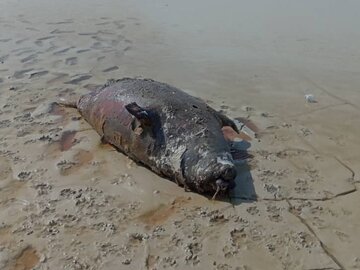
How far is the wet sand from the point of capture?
3287 millimetres

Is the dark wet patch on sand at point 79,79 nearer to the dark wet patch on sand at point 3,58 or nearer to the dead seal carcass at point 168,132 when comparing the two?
the dark wet patch on sand at point 3,58

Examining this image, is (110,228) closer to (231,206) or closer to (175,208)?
(175,208)

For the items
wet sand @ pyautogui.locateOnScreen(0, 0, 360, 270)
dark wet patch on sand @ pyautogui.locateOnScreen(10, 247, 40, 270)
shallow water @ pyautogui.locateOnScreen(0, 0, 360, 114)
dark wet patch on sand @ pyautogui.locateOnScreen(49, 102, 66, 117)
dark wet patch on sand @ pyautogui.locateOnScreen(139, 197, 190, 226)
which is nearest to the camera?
dark wet patch on sand @ pyautogui.locateOnScreen(10, 247, 40, 270)

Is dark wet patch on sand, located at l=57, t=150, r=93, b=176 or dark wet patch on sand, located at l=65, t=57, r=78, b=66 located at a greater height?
dark wet patch on sand, located at l=57, t=150, r=93, b=176

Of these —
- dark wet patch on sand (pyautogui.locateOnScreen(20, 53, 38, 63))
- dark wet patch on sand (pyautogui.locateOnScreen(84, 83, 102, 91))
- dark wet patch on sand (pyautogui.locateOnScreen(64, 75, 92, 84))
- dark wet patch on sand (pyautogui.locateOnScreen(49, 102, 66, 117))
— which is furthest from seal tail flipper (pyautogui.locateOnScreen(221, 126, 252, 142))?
dark wet patch on sand (pyautogui.locateOnScreen(20, 53, 38, 63))

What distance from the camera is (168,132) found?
4.30m

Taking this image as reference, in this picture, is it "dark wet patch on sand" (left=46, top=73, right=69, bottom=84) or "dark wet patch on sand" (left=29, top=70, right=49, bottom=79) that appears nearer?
"dark wet patch on sand" (left=46, top=73, right=69, bottom=84)

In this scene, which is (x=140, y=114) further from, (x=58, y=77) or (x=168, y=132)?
(x=58, y=77)

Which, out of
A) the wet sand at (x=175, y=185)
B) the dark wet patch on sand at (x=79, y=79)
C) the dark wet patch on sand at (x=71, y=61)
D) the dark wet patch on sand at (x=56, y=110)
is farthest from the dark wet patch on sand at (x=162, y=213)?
the dark wet patch on sand at (x=71, y=61)

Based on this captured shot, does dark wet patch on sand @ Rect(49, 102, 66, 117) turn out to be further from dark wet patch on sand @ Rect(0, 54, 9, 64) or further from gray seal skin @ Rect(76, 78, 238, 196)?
dark wet patch on sand @ Rect(0, 54, 9, 64)

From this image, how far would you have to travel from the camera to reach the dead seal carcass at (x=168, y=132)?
13.0 ft

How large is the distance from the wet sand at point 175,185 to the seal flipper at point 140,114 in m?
0.44

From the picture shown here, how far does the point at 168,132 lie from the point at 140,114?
0.30 meters

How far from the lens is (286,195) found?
3.95 meters
